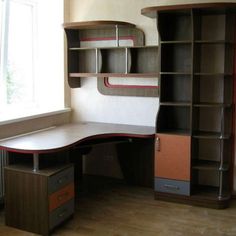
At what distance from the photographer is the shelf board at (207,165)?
381cm

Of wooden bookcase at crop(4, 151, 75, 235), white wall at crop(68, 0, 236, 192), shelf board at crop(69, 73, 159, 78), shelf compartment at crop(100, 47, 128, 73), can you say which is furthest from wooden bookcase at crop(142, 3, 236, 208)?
wooden bookcase at crop(4, 151, 75, 235)

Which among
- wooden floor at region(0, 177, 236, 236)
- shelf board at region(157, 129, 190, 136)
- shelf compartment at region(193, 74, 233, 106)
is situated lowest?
wooden floor at region(0, 177, 236, 236)

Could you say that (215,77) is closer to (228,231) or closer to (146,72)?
(146,72)

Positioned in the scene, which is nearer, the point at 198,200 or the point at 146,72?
the point at 198,200

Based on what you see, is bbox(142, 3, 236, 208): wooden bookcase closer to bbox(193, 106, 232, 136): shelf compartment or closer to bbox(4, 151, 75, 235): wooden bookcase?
bbox(193, 106, 232, 136): shelf compartment

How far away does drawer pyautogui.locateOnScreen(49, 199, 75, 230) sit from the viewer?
3.22 metres

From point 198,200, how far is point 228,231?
23.2 inches

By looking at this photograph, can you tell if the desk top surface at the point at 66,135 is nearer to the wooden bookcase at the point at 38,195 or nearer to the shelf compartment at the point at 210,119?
the wooden bookcase at the point at 38,195

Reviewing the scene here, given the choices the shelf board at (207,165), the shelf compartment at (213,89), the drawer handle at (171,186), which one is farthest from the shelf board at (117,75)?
the drawer handle at (171,186)

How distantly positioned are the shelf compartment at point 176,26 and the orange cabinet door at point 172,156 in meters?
1.03

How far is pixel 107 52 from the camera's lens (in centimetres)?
450

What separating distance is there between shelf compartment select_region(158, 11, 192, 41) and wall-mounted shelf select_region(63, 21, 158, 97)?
22cm

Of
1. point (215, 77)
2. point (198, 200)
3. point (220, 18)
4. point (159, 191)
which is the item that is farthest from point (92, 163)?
point (220, 18)

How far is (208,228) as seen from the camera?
3355 millimetres
